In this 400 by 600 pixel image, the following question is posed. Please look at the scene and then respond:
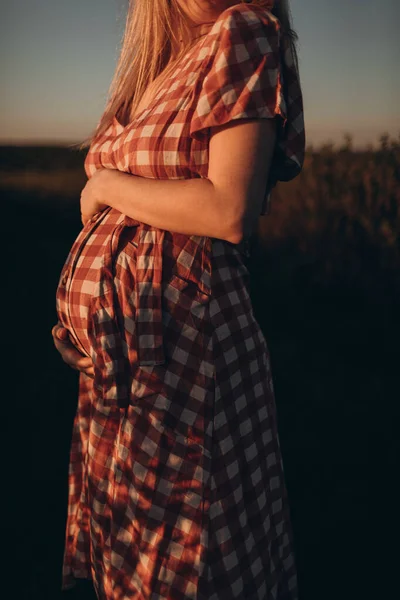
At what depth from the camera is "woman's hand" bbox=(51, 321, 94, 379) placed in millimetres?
1622

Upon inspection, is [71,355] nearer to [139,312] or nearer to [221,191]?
[139,312]

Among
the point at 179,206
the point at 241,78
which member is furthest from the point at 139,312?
the point at 241,78

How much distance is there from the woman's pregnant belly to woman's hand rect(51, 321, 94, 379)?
0.06ft

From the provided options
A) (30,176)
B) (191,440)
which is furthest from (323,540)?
(30,176)

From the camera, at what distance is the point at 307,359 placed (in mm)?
4441

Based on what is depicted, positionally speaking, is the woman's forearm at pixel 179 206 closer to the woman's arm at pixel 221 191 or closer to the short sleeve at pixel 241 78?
the woman's arm at pixel 221 191

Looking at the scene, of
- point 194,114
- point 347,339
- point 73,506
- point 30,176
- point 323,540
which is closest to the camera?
point 194,114

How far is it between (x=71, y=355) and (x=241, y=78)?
85cm

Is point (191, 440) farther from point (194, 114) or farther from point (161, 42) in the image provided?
point (161, 42)

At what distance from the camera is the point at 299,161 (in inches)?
53.9

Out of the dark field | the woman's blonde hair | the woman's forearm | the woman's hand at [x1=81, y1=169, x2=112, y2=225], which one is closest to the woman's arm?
the woman's forearm

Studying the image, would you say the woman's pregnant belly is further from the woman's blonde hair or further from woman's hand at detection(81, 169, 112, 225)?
the woman's blonde hair

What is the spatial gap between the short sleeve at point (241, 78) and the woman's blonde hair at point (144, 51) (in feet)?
1.09

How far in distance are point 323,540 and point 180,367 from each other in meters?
1.68
